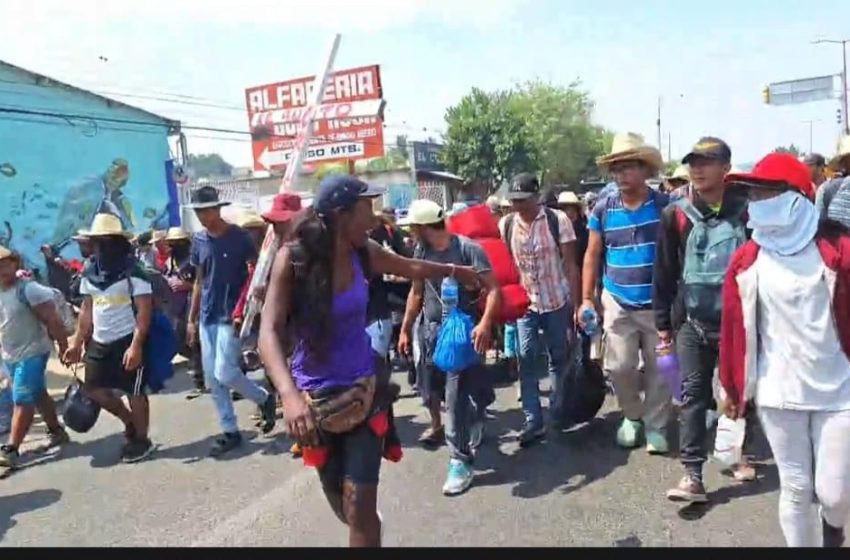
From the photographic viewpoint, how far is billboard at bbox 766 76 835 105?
31219mm

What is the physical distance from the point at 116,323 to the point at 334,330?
3.36 m

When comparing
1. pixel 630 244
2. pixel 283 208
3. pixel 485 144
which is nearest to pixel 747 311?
pixel 630 244

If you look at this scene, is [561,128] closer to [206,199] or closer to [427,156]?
[427,156]

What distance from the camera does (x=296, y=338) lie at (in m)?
2.84

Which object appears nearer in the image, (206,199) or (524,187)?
(524,187)

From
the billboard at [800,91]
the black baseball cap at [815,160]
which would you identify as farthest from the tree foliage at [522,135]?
the black baseball cap at [815,160]

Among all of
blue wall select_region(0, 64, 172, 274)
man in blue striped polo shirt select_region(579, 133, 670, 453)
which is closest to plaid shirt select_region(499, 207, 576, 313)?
man in blue striped polo shirt select_region(579, 133, 670, 453)

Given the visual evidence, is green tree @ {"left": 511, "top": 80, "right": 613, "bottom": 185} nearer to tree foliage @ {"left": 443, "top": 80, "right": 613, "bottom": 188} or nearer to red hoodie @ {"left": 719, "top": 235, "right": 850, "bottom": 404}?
tree foliage @ {"left": 443, "top": 80, "right": 613, "bottom": 188}

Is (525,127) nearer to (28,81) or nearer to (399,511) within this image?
(28,81)

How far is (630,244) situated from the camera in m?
4.62

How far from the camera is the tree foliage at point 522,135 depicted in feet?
135

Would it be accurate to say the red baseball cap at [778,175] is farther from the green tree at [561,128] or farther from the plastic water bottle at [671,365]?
the green tree at [561,128]

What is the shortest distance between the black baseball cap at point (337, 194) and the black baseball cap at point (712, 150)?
1755 millimetres

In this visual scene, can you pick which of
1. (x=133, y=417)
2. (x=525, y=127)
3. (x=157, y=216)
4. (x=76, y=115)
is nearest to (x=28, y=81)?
(x=76, y=115)
